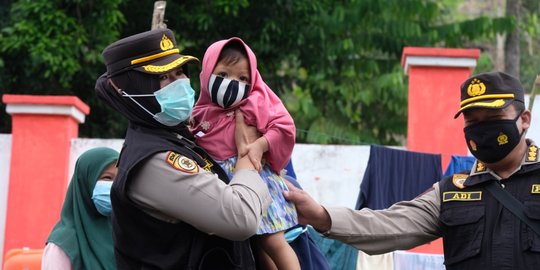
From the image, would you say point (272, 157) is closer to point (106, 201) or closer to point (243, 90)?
point (243, 90)

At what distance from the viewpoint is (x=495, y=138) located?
3.87 m

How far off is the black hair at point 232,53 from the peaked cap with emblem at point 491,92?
899 millimetres

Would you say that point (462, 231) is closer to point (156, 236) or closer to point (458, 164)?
point (156, 236)

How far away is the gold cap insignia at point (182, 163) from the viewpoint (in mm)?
3408

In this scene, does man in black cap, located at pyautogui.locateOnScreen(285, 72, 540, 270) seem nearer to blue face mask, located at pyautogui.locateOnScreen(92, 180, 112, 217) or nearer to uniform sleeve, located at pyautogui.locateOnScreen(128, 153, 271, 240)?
uniform sleeve, located at pyautogui.locateOnScreen(128, 153, 271, 240)

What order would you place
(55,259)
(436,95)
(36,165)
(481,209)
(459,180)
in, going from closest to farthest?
(481,209) → (459,180) → (55,259) → (436,95) → (36,165)

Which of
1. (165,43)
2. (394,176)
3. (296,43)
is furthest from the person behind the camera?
(296,43)

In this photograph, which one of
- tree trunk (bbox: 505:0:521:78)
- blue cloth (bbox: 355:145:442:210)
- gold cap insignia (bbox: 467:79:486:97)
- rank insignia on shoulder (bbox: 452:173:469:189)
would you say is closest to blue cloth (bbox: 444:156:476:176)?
blue cloth (bbox: 355:145:442:210)

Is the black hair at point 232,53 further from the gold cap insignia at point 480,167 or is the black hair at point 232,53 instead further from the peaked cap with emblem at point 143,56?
the gold cap insignia at point 480,167

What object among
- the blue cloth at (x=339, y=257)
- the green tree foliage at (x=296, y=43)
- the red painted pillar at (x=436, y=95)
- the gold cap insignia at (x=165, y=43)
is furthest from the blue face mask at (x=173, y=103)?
the green tree foliage at (x=296, y=43)

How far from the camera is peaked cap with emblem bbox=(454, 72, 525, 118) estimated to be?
3885mm

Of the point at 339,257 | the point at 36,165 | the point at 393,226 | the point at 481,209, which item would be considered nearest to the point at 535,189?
the point at 481,209

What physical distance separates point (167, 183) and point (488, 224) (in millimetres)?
1266

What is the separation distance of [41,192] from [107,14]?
2687 millimetres
